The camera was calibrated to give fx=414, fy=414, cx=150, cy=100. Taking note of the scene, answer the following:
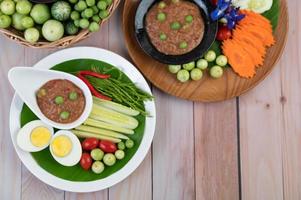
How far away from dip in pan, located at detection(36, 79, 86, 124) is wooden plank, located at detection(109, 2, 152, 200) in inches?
8.6

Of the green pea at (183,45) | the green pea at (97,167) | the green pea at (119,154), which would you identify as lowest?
the green pea at (97,167)

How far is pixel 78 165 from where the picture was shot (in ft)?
4.12

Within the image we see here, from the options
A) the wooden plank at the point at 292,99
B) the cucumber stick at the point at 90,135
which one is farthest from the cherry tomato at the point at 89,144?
the wooden plank at the point at 292,99

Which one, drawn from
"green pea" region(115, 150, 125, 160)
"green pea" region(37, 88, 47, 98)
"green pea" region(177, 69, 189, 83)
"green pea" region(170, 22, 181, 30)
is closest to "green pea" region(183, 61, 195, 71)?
"green pea" region(177, 69, 189, 83)

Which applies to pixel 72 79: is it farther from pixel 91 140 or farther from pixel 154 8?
pixel 154 8

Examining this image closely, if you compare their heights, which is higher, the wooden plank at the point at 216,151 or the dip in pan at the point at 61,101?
the dip in pan at the point at 61,101

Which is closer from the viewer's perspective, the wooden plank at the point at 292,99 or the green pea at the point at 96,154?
Answer: the green pea at the point at 96,154

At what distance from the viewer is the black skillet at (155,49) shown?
49.1 inches

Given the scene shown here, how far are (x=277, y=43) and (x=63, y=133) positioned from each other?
0.73 m

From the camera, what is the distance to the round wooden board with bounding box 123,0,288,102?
129 centimetres

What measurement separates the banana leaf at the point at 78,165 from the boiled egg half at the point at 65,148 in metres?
0.03

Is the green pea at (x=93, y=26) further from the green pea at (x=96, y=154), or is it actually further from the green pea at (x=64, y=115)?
the green pea at (x=96, y=154)

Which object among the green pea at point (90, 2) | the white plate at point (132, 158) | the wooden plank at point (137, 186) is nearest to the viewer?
the green pea at point (90, 2)

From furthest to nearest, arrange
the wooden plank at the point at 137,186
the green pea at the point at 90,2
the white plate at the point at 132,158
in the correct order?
the wooden plank at the point at 137,186
the white plate at the point at 132,158
the green pea at the point at 90,2
